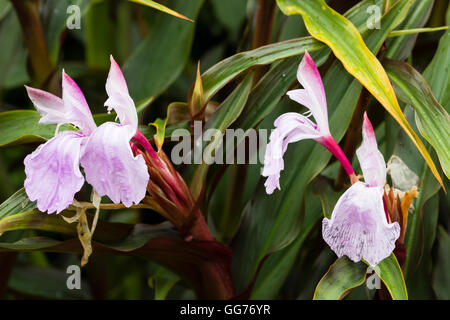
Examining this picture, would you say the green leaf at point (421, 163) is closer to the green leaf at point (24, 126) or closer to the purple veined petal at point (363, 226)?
the purple veined petal at point (363, 226)

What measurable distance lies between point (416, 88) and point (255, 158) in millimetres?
229

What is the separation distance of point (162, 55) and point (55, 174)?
456mm

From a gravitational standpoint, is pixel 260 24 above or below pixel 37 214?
above

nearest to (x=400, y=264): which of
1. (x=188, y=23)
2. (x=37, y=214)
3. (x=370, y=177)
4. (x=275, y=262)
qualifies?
(x=370, y=177)

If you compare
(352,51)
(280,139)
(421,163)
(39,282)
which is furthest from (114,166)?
(39,282)

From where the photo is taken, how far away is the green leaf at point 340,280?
1.64 feet

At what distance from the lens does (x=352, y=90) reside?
64cm

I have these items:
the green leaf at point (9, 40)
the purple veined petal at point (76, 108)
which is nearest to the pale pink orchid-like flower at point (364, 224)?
the purple veined petal at point (76, 108)

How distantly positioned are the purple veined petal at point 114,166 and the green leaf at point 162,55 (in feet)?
1.29

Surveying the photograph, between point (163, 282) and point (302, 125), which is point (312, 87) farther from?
point (163, 282)

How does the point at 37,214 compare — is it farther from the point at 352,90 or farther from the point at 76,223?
the point at 352,90

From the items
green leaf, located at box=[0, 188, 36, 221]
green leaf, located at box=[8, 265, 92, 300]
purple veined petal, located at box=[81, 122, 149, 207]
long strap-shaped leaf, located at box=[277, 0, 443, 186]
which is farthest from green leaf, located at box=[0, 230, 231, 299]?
green leaf, located at box=[8, 265, 92, 300]

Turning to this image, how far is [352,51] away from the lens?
544 mm

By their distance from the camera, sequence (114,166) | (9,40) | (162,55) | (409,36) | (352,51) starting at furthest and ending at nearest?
(9,40) < (162,55) < (409,36) < (352,51) < (114,166)
